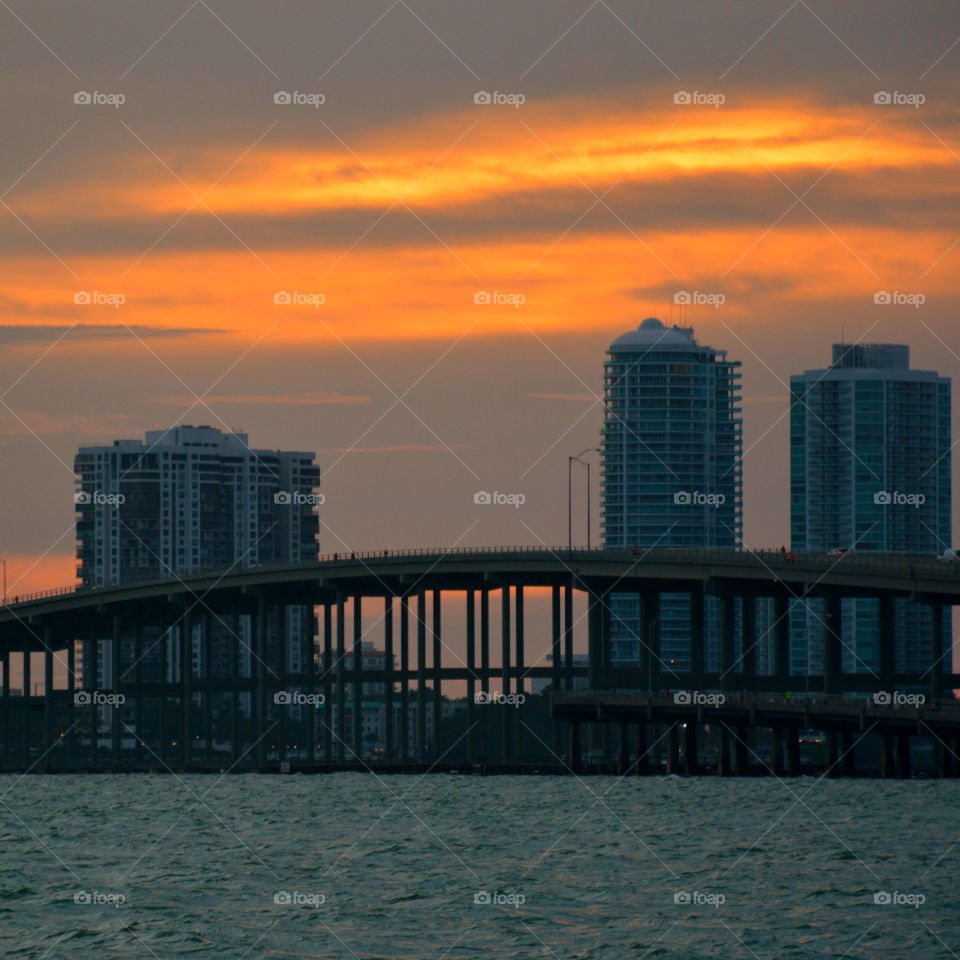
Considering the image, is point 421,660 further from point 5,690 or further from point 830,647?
point 5,690

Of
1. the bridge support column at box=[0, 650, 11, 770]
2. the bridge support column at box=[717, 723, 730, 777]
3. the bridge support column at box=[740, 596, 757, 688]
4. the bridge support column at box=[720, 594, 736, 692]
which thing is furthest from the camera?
the bridge support column at box=[0, 650, 11, 770]

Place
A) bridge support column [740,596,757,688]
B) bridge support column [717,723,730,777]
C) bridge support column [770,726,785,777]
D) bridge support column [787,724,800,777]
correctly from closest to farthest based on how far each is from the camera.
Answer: bridge support column [787,724,800,777] < bridge support column [717,723,730,777] < bridge support column [770,726,785,777] < bridge support column [740,596,757,688]

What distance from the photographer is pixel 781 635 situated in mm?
137000

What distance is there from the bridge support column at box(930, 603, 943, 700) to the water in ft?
98.7

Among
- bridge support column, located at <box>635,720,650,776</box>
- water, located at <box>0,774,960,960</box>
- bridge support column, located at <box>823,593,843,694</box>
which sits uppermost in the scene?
bridge support column, located at <box>823,593,843,694</box>

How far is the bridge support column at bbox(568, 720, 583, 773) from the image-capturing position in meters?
127

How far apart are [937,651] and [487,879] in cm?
6490

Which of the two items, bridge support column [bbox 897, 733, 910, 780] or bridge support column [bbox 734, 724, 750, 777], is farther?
bridge support column [bbox 734, 724, 750, 777]

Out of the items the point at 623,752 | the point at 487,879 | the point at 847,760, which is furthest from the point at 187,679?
the point at 487,879

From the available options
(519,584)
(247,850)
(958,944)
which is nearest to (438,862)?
(247,850)

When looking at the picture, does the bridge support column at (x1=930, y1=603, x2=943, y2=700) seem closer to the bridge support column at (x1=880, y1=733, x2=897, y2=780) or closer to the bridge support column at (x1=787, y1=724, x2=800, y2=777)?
the bridge support column at (x1=880, y1=733, x2=897, y2=780)

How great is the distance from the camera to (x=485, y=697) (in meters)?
134

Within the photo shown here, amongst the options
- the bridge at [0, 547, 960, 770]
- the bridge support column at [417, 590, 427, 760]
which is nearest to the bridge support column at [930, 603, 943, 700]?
the bridge at [0, 547, 960, 770]

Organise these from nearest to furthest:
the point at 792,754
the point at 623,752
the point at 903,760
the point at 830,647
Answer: the point at 903,760 < the point at 792,754 < the point at 830,647 < the point at 623,752
